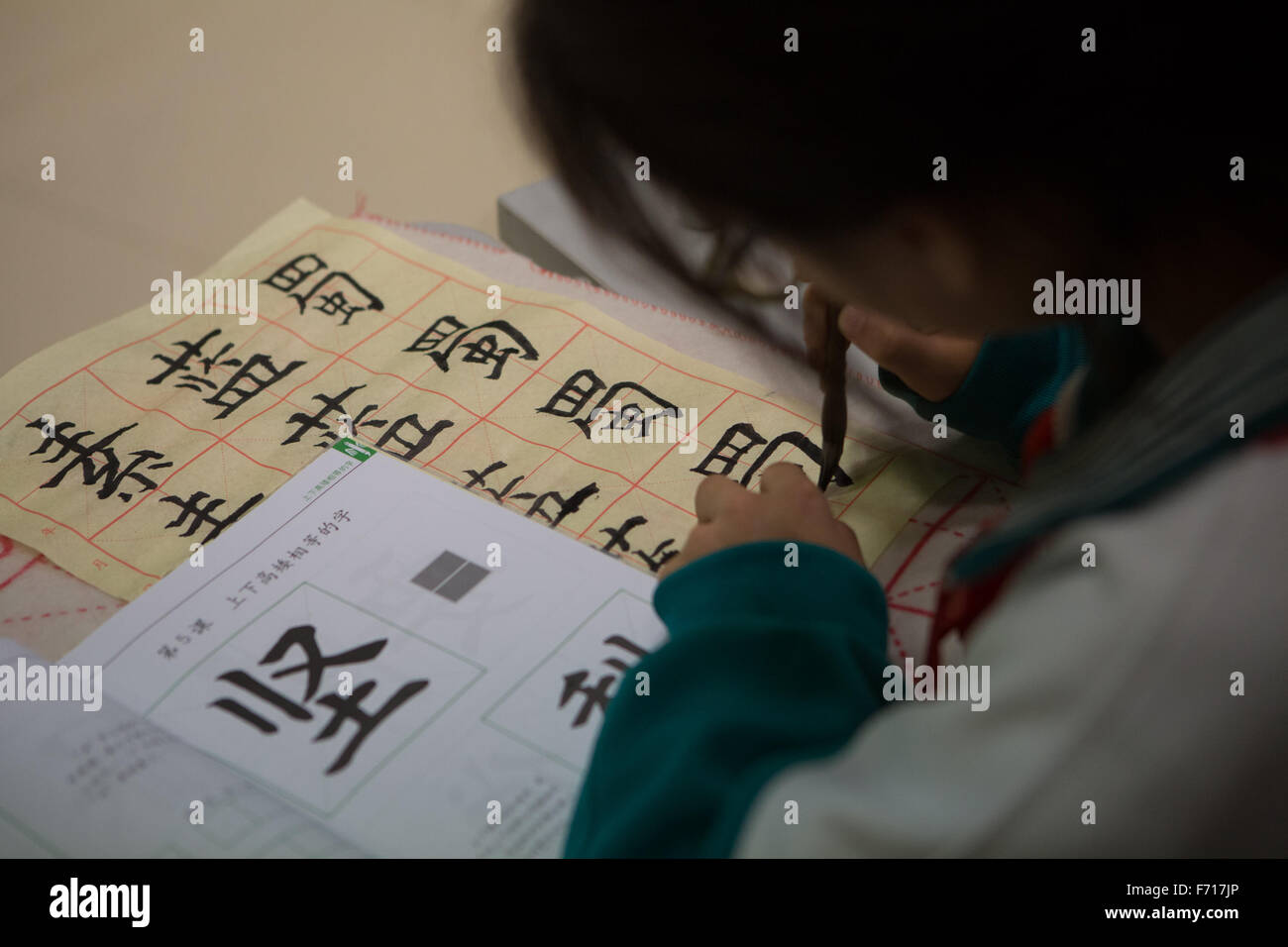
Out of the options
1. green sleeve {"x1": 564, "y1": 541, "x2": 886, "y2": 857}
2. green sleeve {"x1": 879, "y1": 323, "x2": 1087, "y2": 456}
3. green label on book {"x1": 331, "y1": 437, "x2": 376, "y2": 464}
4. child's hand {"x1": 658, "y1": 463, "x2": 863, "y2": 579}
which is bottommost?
green sleeve {"x1": 564, "y1": 541, "x2": 886, "y2": 857}

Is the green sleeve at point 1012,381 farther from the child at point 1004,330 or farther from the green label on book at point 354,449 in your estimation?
the green label on book at point 354,449

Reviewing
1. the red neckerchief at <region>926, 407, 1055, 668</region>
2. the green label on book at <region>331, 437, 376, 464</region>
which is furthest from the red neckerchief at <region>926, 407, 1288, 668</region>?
the green label on book at <region>331, 437, 376, 464</region>

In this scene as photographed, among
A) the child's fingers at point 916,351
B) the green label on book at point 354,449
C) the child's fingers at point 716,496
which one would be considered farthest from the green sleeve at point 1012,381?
the green label on book at point 354,449

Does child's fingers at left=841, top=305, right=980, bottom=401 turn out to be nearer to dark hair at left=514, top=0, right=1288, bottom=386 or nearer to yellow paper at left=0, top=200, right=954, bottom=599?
yellow paper at left=0, top=200, right=954, bottom=599

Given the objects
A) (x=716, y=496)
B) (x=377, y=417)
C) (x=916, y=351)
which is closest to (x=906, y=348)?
(x=916, y=351)

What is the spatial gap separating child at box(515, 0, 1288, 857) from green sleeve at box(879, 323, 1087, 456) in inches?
5.0

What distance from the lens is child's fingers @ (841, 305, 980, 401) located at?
1.50 feet

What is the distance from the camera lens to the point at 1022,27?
0.23 meters

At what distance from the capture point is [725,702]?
0.31m

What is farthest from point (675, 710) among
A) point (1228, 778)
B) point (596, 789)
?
point (1228, 778)

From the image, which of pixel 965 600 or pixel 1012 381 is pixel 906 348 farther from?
pixel 965 600

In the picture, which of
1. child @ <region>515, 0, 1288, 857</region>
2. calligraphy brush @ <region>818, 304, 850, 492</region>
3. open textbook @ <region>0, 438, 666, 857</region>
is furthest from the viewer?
calligraphy brush @ <region>818, 304, 850, 492</region>

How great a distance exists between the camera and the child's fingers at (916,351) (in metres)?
0.46
